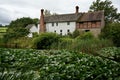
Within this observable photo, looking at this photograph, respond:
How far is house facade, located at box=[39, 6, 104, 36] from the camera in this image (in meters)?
41.0

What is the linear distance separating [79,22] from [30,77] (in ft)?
135

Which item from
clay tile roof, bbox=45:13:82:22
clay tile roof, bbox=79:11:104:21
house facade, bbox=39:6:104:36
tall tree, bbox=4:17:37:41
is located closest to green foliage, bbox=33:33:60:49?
tall tree, bbox=4:17:37:41

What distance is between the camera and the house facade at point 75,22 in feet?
134

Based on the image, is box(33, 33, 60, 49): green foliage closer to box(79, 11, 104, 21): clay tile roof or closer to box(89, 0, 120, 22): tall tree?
box(79, 11, 104, 21): clay tile roof

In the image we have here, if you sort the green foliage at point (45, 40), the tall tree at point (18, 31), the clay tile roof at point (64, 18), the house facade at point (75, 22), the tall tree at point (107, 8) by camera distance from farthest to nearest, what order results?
the tall tree at point (107, 8) → the clay tile roof at point (64, 18) → the house facade at point (75, 22) → the tall tree at point (18, 31) → the green foliage at point (45, 40)

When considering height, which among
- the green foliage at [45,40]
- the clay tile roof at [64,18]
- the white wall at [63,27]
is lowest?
the green foliage at [45,40]

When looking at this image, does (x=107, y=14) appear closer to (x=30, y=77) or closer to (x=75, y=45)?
(x=75, y=45)

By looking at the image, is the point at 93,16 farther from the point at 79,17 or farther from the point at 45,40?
the point at 45,40

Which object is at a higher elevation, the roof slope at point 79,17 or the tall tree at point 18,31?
the roof slope at point 79,17

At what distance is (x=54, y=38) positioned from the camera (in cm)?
2833

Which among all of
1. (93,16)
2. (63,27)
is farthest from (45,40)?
(63,27)

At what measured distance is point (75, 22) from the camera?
44156 mm

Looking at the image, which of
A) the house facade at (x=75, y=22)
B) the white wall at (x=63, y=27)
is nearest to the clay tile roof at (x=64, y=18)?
the house facade at (x=75, y=22)

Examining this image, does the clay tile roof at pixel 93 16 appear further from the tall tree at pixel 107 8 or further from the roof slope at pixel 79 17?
the tall tree at pixel 107 8
